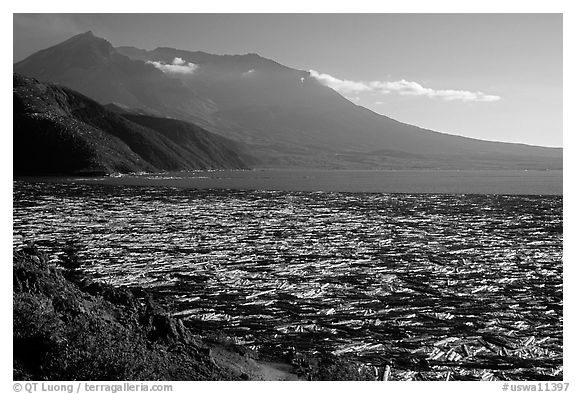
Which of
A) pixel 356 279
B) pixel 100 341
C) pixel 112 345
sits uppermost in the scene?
pixel 100 341

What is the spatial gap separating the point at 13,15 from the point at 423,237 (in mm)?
30971

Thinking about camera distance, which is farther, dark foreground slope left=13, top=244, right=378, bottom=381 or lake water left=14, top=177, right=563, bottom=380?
lake water left=14, top=177, right=563, bottom=380

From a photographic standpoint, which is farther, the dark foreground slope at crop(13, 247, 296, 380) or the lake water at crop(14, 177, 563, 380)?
the lake water at crop(14, 177, 563, 380)

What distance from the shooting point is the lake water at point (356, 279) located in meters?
16.5

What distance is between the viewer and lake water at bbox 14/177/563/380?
1655 cm

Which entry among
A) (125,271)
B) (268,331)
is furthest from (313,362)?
(125,271)

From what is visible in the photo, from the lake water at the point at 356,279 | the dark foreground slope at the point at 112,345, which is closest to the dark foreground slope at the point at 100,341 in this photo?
the dark foreground slope at the point at 112,345

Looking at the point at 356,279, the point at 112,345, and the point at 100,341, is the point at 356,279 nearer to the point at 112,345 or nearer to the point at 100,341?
the point at 112,345

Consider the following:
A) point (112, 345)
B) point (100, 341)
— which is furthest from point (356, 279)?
point (100, 341)

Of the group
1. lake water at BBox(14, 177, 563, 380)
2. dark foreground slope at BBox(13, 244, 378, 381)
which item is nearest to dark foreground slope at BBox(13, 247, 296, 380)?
dark foreground slope at BBox(13, 244, 378, 381)

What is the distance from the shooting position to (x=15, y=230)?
37.9 m

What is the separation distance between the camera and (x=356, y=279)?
82.2 ft

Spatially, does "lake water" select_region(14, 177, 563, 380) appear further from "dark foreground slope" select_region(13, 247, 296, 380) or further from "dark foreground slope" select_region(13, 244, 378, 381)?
"dark foreground slope" select_region(13, 247, 296, 380)
